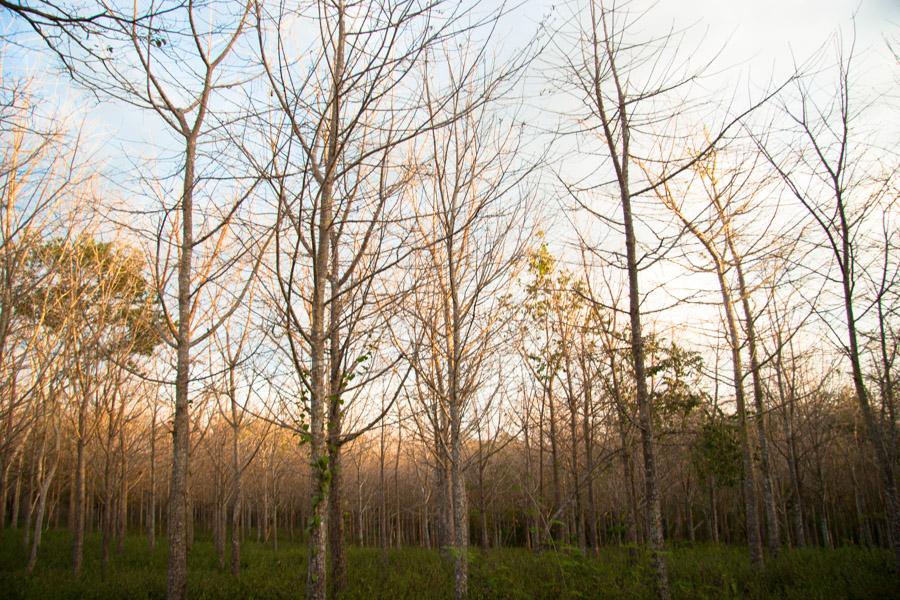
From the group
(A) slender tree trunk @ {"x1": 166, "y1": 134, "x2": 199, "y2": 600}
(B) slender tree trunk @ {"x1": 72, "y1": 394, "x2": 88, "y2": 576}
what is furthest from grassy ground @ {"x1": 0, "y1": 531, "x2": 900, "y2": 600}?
(A) slender tree trunk @ {"x1": 166, "y1": 134, "x2": 199, "y2": 600}

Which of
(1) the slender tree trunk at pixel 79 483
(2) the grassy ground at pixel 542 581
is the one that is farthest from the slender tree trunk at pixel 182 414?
(1) the slender tree trunk at pixel 79 483

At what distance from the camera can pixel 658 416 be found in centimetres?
1099

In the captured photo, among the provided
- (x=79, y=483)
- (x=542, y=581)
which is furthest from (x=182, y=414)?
(x=79, y=483)

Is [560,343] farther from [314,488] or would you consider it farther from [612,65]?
[314,488]

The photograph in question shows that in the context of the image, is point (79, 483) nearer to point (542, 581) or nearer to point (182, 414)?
point (182, 414)

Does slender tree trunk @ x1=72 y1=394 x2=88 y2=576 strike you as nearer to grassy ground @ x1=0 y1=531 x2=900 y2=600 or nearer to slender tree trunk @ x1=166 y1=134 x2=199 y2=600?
grassy ground @ x1=0 y1=531 x2=900 y2=600

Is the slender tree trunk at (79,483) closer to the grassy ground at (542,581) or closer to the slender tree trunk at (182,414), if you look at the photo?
the grassy ground at (542,581)

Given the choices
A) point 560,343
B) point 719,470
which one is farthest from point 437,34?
point 719,470

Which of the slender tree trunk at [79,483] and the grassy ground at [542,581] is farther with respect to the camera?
the slender tree trunk at [79,483]

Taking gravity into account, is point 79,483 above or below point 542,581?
above

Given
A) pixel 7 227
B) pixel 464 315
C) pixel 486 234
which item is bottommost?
pixel 464 315

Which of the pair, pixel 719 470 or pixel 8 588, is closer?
pixel 8 588

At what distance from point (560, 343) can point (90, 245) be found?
344 inches

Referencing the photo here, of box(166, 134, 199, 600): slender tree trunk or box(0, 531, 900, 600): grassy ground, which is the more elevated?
box(166, 134, 199, 600): slender tree trunk
